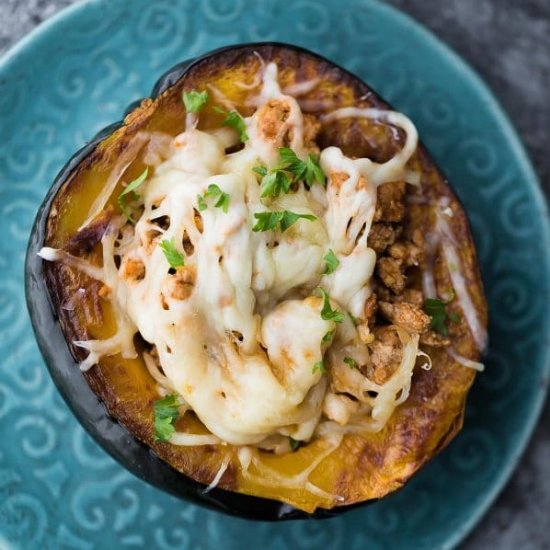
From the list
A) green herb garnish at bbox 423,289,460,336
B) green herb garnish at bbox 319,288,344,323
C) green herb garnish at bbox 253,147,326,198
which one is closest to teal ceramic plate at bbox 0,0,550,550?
green herb garnish at bbox 423,289,460,336

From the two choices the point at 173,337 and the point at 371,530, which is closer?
the point at 173,337

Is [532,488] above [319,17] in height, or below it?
below

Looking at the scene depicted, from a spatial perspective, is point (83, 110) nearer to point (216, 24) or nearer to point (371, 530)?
point (216, 24)

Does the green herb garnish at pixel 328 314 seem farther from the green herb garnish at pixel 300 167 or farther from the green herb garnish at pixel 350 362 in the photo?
the green herb garnish at pixel 300 167

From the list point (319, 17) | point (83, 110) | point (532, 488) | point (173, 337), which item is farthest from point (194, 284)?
point (532, 488)

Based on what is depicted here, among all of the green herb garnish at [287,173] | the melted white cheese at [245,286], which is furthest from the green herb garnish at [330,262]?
the green herb garnish at [287,173]

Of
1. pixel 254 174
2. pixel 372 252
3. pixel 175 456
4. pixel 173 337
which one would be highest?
pixel 254 174

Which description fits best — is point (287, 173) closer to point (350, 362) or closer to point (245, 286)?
point (245, 286)
